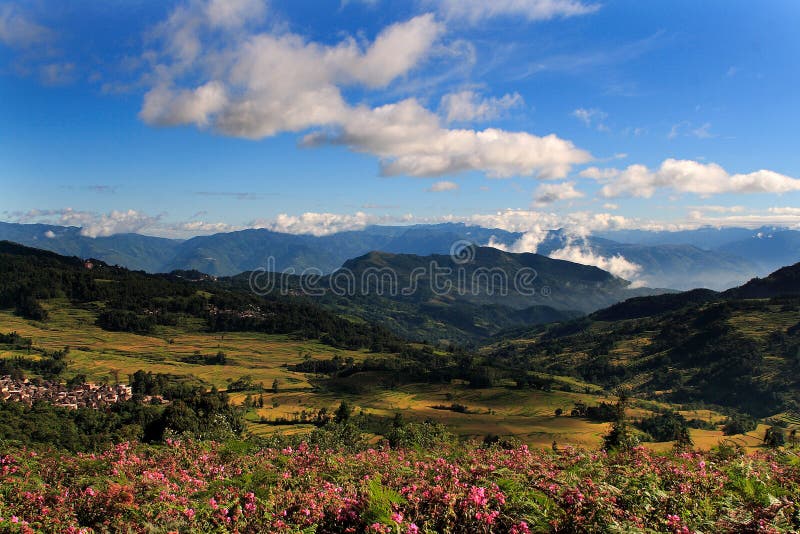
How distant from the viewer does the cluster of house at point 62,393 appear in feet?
305

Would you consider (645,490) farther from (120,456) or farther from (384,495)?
(120,456)

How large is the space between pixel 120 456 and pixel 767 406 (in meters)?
253

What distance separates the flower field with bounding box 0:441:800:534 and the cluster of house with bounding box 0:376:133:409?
96.5m

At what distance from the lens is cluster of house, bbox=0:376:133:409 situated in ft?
305

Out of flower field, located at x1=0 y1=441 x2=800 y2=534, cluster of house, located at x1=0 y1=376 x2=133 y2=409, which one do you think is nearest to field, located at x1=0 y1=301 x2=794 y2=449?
cluster of house, located at x1=0 y1=376 x2=133 y2=409

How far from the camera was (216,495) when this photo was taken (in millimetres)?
9656

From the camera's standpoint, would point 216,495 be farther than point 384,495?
Yes

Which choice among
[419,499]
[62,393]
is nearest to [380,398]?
[62,393]

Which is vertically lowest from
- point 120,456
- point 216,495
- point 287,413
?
point 287,413

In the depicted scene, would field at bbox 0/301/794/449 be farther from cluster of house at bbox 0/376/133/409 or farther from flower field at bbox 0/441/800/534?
flower field at bbox 0/441/800/534

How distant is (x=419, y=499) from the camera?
28.6ft

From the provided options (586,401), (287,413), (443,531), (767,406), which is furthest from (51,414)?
(767,406)

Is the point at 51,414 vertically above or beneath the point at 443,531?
beneath

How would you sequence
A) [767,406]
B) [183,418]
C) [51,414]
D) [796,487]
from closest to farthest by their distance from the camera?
[796,487]
[183,418]
[51,414]
[767,406]
